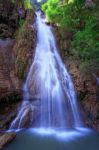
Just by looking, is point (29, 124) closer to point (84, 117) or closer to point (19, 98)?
point (19, 98)

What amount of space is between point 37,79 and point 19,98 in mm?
1822

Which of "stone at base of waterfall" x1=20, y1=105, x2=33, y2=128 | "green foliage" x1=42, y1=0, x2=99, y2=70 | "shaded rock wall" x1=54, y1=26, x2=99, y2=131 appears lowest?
"stone at base of waterfall" x1=20, y1=105, x2=33, y2=128

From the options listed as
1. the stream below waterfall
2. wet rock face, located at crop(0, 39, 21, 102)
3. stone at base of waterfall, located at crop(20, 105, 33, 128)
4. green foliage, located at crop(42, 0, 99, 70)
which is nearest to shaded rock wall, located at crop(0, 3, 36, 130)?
wet rock face, located at crop(0, 39, 21, 102)

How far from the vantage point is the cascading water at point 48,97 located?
49.8 feet

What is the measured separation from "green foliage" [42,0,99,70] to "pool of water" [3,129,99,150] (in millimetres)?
4014

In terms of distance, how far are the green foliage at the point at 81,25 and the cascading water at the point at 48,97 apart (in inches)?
66.2

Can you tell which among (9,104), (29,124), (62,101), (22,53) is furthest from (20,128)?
(22,53)

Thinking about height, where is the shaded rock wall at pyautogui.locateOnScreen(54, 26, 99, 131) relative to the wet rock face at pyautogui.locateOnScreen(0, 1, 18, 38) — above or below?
below

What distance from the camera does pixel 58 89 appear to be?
54.5ft

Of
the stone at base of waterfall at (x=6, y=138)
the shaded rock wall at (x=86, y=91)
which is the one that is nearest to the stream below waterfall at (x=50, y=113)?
the stone at base of waterfall at (x=6, y=138)

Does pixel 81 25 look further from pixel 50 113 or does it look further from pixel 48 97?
pixel 50 113

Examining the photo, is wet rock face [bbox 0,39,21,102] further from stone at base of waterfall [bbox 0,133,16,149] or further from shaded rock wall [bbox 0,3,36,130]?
stone at base of waterfall [bbox 0,133,16,149]

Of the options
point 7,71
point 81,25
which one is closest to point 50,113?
point 7,71

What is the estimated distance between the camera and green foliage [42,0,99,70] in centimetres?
1616
